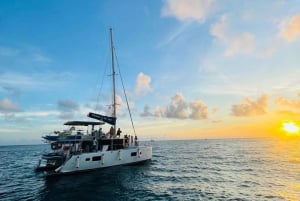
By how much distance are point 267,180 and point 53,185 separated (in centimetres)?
2336

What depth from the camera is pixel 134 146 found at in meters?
37.9

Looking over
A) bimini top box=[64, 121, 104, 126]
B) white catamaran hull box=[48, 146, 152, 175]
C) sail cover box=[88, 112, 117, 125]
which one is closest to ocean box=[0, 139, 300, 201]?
white catamaran hull box=[48, 146, 152, 175]

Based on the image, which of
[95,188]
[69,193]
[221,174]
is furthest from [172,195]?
[221,174]

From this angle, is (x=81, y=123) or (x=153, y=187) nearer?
(x=153, y=187)

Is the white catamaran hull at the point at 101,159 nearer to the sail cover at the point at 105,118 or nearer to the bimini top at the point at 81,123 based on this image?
the sail cover at the point at 105,118

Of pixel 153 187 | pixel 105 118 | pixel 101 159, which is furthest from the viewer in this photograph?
pixel 105 118

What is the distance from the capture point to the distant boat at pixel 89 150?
29972 millimetres

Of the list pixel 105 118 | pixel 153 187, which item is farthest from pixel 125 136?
pixel 153 187

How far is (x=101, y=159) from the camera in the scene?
3188 cm

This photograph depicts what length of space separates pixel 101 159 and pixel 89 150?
7.48ft

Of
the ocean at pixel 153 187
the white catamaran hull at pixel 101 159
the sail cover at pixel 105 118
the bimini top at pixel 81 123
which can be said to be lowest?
the ocean at pixel 153 187

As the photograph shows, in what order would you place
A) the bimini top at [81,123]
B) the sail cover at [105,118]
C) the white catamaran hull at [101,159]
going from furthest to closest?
the sail cover at [105,118] → the bimini top at [81,123] → the white catamaran hull at [101,159]

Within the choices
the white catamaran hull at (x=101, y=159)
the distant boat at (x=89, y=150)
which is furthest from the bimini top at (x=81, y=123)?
the white catamaran hull at (x=101, y=159)

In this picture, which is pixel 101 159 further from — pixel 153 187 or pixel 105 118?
pixel 153 187
